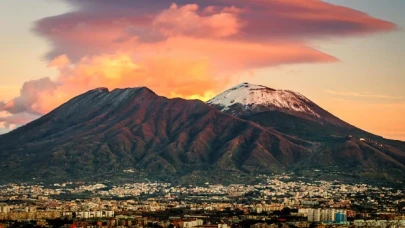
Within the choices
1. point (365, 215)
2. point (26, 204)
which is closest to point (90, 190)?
point (26, 204)

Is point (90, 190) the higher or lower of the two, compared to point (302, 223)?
higher

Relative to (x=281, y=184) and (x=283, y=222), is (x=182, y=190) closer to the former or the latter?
(x=281, y=184)

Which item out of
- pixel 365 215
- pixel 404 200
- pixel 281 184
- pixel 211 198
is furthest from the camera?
pixel 281 184

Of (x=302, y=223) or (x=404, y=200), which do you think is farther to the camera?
(x=404, y=200)

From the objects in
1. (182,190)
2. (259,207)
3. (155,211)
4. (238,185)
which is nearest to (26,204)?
(155,211)

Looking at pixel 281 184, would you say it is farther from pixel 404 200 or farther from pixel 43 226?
pixel 43 226

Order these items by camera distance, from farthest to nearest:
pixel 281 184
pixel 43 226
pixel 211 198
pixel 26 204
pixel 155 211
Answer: pixel 281 184 → pixel 211 198 → pixel 26 204 → pixel 155 211 → pixel 43 226
